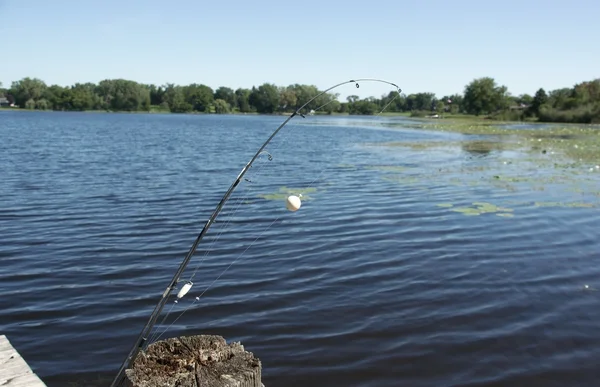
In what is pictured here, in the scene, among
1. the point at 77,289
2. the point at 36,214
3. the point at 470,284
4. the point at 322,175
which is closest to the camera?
the point at 77,289

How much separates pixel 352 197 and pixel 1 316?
31.8 ft

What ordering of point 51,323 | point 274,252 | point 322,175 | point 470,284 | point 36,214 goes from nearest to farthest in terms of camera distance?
1. point 51,323
2. point 470,284
3. point 274,252
4. point 36,214
5. point 322,175

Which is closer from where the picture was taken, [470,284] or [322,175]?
[470,284]

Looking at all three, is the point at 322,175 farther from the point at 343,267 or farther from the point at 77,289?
the point at 77,289

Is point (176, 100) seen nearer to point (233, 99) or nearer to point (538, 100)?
point (233, 99)

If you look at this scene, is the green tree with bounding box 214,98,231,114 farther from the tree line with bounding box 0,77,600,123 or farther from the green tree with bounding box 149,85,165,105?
the green tree with bounding box 149,85,165,105

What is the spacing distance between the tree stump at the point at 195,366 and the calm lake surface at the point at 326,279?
207cm

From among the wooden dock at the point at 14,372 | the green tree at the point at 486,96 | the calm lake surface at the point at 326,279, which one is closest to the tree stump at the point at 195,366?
the wooden dock at the point at 14,372

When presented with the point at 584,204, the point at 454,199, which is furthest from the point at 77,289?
the point at 584,204

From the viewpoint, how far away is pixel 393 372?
17.6 feet

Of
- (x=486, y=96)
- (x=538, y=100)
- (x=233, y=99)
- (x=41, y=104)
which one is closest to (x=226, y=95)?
(x=233, y=99)

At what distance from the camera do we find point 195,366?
10.1 ft

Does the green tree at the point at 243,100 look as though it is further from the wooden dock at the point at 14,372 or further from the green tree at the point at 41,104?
the wooden dock at the point at 14,372

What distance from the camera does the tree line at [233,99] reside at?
11594 cm
